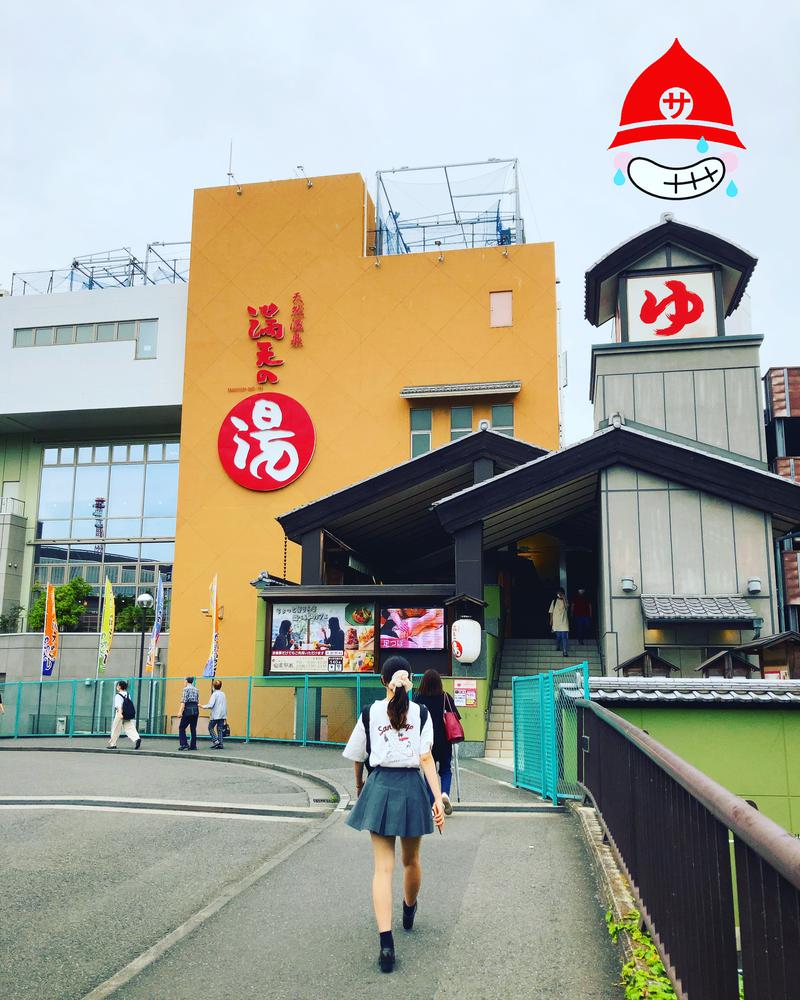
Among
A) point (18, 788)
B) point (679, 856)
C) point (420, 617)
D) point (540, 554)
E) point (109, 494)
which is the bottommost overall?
point (18, 788)

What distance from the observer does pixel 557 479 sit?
1983 cm

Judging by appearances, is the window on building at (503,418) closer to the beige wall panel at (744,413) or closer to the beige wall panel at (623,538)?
the beige wall panel at (744,413)

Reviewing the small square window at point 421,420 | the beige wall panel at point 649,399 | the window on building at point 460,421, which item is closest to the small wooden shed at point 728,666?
the beige wall panel at point 649,399

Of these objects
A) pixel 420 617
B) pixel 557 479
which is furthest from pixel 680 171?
pixel 420 617

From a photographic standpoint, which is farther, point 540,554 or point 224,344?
point 224,344

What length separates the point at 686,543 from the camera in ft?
62.8

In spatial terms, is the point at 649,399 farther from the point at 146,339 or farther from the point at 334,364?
the point at 146,339

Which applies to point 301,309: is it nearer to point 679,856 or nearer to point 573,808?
point 573,808

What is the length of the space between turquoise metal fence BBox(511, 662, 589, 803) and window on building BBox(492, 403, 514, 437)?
1767 cm

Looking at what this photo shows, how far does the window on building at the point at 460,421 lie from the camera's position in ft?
99.9

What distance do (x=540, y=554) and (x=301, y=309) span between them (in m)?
11.7

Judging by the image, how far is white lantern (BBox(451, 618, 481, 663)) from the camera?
744 inches

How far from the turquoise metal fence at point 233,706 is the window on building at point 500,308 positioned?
13690 millimetres

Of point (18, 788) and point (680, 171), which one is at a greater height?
point (680, 171)
